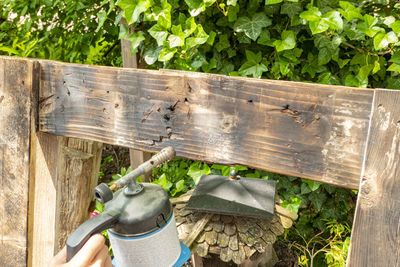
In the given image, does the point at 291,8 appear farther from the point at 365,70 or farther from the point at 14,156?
the point at 14,156

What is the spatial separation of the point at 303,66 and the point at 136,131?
1.29m

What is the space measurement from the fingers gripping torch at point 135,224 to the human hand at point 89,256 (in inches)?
0.5

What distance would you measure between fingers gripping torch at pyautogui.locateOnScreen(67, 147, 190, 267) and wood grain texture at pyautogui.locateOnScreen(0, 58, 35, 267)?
19.5 inches

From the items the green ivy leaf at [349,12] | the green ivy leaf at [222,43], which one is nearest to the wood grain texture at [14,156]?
the green ivy leaf at [222,43]

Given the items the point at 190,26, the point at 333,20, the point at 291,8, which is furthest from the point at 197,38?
the point at 333,20

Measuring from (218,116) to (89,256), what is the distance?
430 millimetres

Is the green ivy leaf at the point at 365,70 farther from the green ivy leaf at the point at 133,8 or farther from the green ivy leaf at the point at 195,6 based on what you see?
the green ivy leaf at the point at 133,8

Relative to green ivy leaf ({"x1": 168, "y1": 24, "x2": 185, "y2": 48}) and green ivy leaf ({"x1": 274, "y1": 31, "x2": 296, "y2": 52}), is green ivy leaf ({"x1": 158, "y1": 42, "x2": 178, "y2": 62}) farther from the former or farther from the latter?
green ivy leaf ({"x1": 274, "y1": 31, "x2": 296, "y2": 52})

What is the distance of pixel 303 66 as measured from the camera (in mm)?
1959

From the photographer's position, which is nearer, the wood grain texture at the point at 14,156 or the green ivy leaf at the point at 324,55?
the wood grain texture at the point at 14,156

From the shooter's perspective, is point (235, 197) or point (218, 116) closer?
point (218, 116)

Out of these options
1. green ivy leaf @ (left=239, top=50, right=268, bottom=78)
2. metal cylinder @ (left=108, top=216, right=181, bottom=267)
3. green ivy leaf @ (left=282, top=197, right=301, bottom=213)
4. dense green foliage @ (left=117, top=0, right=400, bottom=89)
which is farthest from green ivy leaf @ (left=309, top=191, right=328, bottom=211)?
metal cylinder @ (left=108, top=216, right=181, bottom=267)

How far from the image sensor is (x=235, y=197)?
132cm

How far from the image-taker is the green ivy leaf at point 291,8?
1.70 meters
